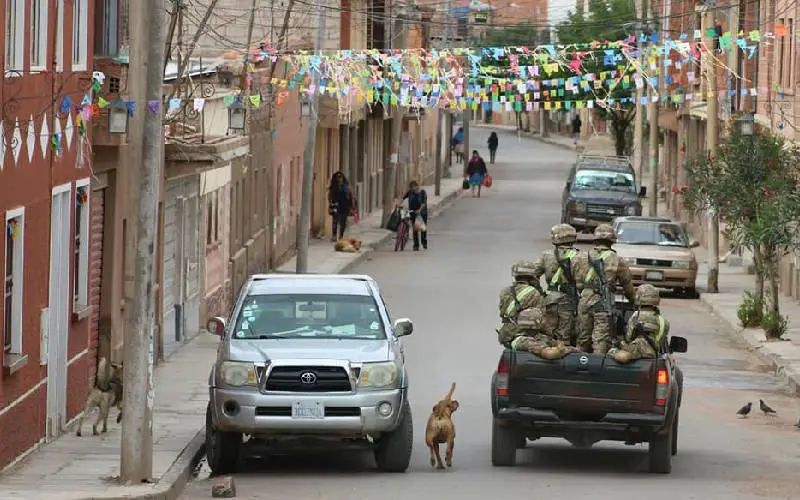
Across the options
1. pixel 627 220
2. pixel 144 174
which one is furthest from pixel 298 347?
pixel 627 220

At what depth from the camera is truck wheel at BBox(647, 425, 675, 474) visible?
57.2ft

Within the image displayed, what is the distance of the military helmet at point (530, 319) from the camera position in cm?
1733

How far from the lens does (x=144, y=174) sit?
16156 millimetres

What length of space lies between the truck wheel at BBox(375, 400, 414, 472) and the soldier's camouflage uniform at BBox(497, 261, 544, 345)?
1.19 meters

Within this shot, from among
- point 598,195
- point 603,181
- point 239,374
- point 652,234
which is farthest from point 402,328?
point 603,181

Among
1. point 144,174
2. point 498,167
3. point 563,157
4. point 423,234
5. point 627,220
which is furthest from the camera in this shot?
point 563,157

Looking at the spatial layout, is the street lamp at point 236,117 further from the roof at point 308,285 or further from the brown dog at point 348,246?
the brown dog at point 348,246

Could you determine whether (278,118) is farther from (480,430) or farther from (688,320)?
(480,430)

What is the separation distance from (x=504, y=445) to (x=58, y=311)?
5.03 m

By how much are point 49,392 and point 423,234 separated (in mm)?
31203

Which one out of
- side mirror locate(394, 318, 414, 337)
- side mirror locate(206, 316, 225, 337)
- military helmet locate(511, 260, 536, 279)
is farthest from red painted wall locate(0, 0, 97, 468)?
military helmet locate(511, 260, 536, 279)

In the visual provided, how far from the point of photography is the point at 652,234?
135 ft

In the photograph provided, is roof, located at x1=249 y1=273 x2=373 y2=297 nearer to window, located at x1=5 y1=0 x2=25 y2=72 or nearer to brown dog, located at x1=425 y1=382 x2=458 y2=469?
brown dog, located at x1=425 y1=382 x2=458 y2=469

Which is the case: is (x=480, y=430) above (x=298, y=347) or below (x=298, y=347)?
below
